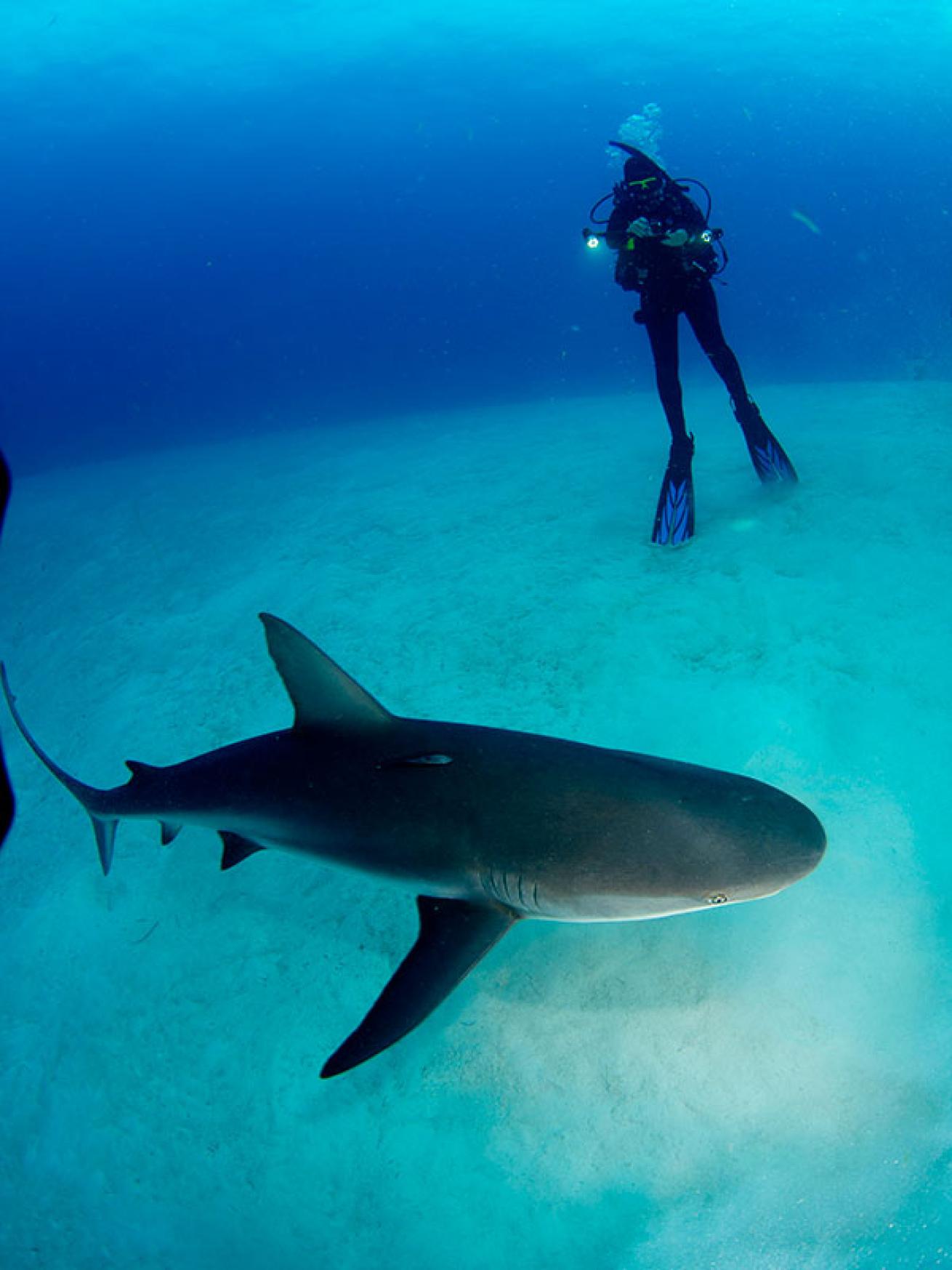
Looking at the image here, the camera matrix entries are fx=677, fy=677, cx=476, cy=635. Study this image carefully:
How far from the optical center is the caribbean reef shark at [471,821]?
2.11 m

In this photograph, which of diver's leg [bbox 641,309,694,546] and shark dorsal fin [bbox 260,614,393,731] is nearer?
shark dorsal fin [bbox 260,614,393,731]

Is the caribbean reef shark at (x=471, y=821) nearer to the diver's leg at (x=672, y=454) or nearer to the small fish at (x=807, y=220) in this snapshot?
the diver's leg at (x=672, y=454)

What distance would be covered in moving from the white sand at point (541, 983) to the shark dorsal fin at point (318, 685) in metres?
1.18

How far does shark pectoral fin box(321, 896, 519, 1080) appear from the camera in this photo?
209cm

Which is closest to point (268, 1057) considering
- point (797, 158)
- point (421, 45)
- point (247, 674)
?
point (247, 674)

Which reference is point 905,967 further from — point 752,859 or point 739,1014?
point 752,859

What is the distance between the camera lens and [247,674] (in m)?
5.73

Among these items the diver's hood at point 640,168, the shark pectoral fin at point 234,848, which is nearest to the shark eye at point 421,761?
the shark pectoral fin at point 234,848

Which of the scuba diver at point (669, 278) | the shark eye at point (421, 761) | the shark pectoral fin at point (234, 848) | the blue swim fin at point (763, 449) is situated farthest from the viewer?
the blue swim fin at point (763, 449)

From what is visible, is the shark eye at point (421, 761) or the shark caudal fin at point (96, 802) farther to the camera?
the shark caudal fin at point (96, 802)

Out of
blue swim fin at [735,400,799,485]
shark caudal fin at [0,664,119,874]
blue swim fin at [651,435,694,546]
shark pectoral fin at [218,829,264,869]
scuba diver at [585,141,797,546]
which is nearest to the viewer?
shark pectoral fin at [218,829,264,869]

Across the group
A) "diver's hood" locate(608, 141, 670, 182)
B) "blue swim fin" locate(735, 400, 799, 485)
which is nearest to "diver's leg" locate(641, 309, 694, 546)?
"blue swim fin" locate(735, 400, 799, 485)

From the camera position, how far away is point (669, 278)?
21.6 ft

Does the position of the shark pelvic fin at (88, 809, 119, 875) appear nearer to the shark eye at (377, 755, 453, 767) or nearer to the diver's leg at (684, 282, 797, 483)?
the shark eye at (377, 755, 453, 767)
